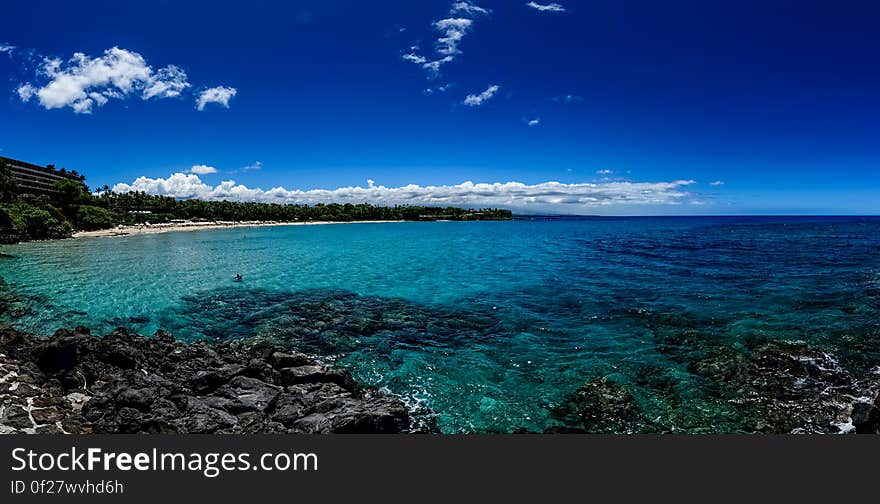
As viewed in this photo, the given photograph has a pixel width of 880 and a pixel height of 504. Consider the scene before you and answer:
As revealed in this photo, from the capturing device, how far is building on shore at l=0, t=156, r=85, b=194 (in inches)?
4613

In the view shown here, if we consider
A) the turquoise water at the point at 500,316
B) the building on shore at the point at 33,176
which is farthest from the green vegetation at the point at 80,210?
the turquoise water at the point at 500,316

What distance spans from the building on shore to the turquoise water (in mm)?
109261

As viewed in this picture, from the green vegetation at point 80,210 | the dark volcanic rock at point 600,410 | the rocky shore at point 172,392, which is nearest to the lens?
the rocky shore at point 172,392

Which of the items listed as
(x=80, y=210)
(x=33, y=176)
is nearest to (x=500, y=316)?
(x=80, y=210)

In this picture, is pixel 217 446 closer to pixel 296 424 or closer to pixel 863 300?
pixel 296 424

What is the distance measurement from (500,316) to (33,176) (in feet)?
554

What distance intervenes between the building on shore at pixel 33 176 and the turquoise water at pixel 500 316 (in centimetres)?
10926

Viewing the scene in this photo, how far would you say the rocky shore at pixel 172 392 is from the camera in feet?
32.7

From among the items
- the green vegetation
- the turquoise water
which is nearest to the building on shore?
the green vegetation

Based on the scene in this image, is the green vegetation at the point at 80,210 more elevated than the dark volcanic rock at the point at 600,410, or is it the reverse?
the green vegetation at the point at 80,210

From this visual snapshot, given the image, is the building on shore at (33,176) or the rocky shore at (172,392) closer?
the rocky shore at (172,392)

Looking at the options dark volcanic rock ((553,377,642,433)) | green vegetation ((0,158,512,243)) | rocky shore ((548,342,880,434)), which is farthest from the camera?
green vegetation ((0,158,512,243))

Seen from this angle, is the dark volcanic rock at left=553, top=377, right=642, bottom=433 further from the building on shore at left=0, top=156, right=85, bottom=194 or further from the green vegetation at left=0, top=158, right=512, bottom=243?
the building on shore at left=0, top=156, right=85, bottom=194

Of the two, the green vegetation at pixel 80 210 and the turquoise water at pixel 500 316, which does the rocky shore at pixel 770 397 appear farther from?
the green vegetation at pixel 80 210
